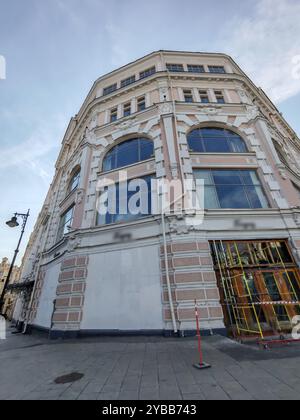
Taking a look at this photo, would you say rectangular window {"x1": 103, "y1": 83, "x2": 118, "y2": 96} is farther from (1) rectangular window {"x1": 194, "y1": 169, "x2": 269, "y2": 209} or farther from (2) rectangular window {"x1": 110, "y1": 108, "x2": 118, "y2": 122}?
(1) rectangular window {"x1": 194, "y1": 169, "x2": 269, "y2": 209}

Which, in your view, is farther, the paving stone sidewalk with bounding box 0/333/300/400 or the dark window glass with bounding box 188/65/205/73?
the dark window glass with bounding box 188/65/205/73

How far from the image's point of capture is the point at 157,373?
A: 4.82m

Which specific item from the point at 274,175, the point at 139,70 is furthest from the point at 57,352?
the point at 139,70

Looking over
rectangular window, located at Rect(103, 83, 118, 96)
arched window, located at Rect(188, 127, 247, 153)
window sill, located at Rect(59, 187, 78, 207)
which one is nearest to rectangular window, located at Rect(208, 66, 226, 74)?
arched window, located at Rect(188, 127, 247, 153)

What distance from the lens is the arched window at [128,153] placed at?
14.2m

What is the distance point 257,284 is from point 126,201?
865 centimetres

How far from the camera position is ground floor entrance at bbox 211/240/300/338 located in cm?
885

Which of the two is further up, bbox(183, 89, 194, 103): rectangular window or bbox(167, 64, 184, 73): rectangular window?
bbox(167, 64, 184, 73): rectangular window

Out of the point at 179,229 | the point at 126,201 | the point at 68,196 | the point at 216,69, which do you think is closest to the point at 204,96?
the point at 216,69

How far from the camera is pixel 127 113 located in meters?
17.4

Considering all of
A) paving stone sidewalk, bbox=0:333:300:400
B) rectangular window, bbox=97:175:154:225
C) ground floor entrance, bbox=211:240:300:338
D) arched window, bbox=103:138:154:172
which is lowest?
paving stone sidewalk, bbox=0:333:300:400

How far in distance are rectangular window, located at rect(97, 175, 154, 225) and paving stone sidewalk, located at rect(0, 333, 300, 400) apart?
22.4ft

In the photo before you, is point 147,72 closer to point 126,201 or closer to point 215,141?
point 215,141

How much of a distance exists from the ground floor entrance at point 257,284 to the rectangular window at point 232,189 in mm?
2413
